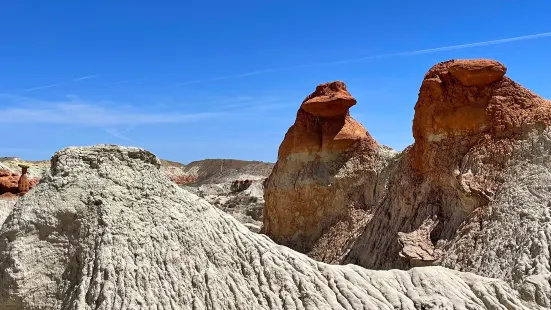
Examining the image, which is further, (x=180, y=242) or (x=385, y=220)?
(x=385, y=220)

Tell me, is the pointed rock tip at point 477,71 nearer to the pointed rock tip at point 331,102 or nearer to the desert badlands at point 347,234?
the desert badlands at point 347,234

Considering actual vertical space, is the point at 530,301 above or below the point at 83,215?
below

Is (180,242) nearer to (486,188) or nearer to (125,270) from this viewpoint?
(125,270)

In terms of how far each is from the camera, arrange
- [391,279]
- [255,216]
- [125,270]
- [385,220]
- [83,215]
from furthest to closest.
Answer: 1. [255,216]
2. [385,220]
3. [391,279]
4. [83,215]
5. [125,270]

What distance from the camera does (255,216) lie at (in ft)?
88.0

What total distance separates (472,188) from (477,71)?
→ 2.46 m

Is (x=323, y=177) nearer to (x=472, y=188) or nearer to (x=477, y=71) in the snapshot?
(x=477, y=71)

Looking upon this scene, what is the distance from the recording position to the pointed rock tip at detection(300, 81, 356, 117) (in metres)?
17.3

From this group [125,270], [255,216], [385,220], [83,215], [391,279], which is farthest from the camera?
[255,216]

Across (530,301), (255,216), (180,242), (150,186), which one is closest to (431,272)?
(530,301)

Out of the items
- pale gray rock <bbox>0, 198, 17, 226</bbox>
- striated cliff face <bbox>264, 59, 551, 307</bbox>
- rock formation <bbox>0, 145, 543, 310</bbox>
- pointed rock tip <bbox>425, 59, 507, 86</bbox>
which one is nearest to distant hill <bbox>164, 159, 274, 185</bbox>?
pale gray rock <bbox>0, 198, 17, 226</bbox>

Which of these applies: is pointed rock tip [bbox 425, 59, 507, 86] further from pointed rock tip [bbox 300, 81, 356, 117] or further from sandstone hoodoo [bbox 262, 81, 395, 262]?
pointed rock tip [bbox 300, 81, 356, 117]

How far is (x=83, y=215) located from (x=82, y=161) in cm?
89

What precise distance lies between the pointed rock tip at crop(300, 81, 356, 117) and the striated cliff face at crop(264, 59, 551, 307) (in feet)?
12.5
